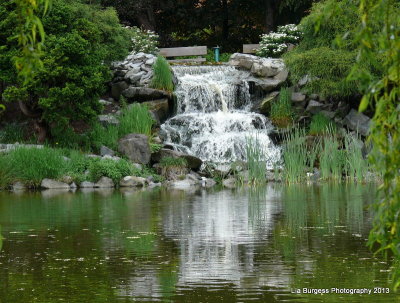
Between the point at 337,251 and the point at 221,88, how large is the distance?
20883 mm

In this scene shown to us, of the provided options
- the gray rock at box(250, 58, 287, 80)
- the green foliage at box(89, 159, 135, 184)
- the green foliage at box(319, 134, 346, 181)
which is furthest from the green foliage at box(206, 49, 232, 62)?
the green foliage at box(319, 134, 346, 181)

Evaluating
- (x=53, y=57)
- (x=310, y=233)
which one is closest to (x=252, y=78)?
(x=53, y=57)

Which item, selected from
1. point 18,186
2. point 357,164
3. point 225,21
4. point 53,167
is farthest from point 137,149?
point 225,21

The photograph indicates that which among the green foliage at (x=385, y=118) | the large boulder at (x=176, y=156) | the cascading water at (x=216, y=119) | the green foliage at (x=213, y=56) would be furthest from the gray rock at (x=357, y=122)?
the green foliage at (x=385, y=118)

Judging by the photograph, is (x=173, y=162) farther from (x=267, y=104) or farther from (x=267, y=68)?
(x=267, y=68)

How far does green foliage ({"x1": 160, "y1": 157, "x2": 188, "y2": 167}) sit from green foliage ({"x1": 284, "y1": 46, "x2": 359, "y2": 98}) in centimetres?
535

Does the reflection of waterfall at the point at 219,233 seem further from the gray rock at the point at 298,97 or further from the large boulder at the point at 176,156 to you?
the gray rock at the point at 298,97

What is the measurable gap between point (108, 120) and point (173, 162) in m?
3.15

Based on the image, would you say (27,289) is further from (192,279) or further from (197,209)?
(197,209)

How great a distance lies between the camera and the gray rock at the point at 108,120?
89.6 feet

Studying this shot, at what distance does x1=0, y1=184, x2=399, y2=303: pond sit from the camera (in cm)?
811

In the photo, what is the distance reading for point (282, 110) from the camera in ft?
96.3

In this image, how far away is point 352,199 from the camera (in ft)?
57.4

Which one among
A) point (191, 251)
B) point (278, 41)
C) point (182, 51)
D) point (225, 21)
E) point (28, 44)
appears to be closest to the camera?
point (28, 44)
